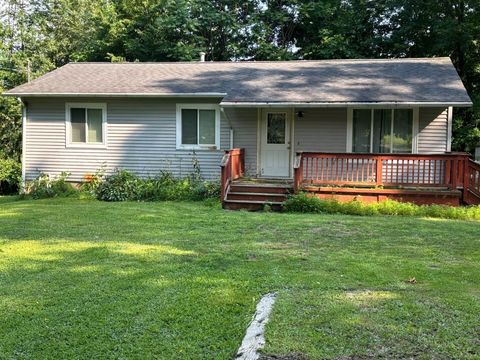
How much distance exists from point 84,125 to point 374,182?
28.4 ft

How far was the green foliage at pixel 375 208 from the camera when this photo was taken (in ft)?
30.7

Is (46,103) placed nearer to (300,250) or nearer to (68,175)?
(68,175)

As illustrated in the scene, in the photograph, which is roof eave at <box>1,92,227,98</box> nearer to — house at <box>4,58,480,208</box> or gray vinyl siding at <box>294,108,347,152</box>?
house at <box>4,58,480,208</box>

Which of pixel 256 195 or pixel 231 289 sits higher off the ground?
pixel 256 195

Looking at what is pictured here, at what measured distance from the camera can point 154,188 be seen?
12.3 m

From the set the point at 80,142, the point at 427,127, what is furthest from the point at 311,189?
the point at 80,142

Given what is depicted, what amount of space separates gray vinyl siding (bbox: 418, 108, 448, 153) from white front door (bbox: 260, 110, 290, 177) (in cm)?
358

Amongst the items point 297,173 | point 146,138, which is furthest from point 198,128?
point 297,173

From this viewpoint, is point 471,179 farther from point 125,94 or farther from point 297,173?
point 125,94

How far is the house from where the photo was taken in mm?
10805

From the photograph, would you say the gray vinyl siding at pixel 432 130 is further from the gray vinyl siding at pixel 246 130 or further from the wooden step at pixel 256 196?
the gray vinyl siding at pixel 246 130

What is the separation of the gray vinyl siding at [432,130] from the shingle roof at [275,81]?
670 mm

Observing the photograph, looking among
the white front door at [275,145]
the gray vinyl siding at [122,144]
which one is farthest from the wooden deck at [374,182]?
the gray vinyl siding at [122,144]

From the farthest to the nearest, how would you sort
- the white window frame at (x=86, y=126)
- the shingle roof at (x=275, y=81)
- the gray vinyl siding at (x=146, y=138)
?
the white window frame at (x=86, y=126) < the gray vinyl siding at (x=146, y=138) < the shingle roof at (x=275, y=81)
